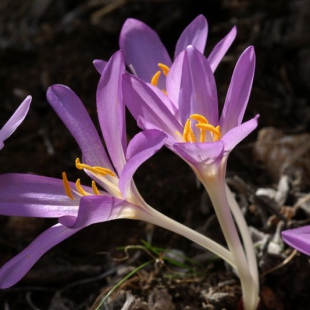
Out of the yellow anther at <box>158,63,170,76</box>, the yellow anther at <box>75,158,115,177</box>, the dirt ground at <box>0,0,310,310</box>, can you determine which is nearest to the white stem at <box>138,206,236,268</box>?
the yellow anther at <box>75,158,115,177</box>

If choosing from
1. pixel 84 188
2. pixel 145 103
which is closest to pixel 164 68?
pixel 145 103

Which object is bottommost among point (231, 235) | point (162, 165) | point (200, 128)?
point (162, 165)

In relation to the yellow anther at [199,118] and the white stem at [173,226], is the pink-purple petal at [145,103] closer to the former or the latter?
the yellow anther at [199,118]

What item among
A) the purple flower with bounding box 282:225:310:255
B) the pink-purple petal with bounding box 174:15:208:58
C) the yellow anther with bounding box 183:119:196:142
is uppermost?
the pink-purple petal with bounding box 174:15:208:58

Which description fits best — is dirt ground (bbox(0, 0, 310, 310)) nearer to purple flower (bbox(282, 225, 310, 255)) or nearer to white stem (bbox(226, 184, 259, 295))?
white stem (bbox(226, 184, 259, 295))

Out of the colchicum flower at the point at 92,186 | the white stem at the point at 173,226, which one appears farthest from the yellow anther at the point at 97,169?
the white stem at the point at 173,226

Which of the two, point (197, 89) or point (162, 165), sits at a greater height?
point (197, 89)

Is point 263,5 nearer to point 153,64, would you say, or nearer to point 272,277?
point 153,64

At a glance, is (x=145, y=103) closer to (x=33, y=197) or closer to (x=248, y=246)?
(x=33, y=197)
